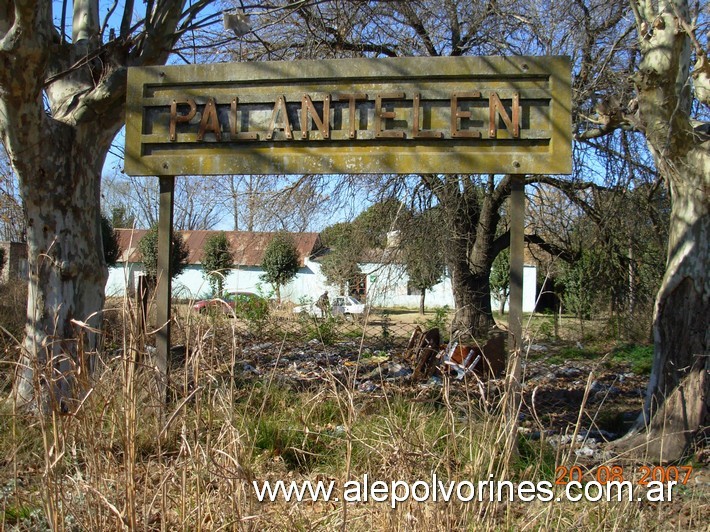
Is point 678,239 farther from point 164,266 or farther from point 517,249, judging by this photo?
point 164,266

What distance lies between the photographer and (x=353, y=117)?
4480mm

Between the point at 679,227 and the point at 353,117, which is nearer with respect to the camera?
the point at 353,117

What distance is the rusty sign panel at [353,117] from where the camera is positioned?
4.32 metres

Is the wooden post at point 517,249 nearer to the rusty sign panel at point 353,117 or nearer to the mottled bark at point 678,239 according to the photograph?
the rusty sign panel at point 353,117

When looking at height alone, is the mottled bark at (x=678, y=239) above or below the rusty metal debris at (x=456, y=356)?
above

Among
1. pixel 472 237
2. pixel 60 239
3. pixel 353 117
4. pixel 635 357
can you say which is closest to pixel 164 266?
pixel 60 239

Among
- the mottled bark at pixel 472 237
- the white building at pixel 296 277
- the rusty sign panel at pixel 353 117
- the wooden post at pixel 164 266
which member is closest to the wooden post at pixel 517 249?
the rusty sign panel at pixel 353 117

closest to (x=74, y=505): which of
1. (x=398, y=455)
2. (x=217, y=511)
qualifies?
(x=217, y=511)
